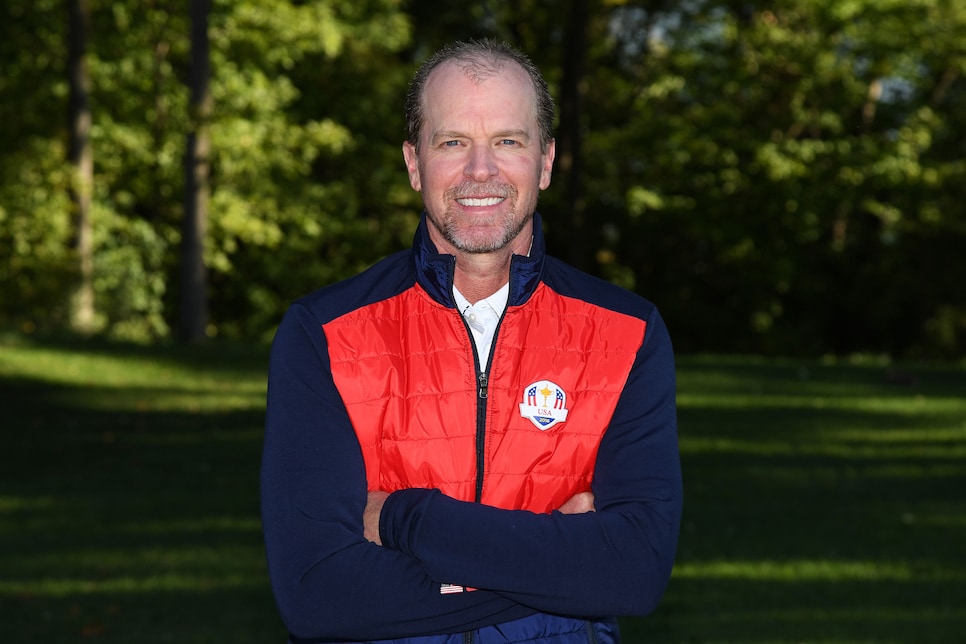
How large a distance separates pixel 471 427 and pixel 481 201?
1.64ft

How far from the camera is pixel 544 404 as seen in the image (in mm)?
3207

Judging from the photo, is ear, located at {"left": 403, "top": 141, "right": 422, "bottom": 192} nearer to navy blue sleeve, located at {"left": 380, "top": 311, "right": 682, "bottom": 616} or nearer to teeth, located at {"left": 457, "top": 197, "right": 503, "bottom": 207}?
teeth, located at {"left": 457, "top": 197, "right": 503, "bottom": 207}

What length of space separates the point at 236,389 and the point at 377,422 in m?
16.3

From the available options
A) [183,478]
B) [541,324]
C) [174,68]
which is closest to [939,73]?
[174,68]

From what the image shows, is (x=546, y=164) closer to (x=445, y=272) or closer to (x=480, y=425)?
(x=445, y=272)

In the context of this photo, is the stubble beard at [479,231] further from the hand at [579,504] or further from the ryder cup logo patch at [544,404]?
the hand at [579,504]

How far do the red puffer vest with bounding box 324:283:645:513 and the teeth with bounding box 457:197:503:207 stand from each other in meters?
0.23

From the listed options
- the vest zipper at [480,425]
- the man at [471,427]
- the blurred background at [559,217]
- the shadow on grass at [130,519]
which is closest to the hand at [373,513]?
the man at [471,427]

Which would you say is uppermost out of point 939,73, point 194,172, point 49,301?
point 939,73

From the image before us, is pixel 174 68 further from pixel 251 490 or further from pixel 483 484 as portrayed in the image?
pixel 483 484

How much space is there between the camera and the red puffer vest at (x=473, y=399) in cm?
317

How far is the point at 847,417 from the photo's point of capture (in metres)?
17.3

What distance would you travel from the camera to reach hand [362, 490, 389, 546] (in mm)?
3186

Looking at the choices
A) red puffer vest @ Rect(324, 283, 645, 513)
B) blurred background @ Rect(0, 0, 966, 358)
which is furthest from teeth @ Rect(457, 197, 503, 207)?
blurred background @ Rect(0, 0, 966, 358)
